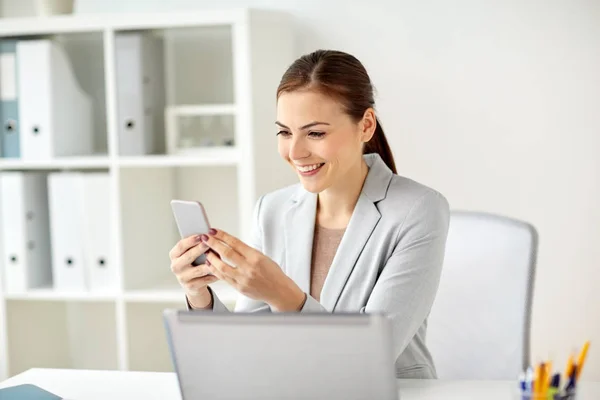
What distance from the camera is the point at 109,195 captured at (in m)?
2.78

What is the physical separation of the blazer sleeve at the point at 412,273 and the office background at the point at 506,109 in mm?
1021

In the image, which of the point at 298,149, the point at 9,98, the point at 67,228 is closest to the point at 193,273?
the point at 298,149

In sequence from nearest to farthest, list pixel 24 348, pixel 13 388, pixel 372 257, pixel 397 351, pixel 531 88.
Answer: pixel 13 388
pixel 397 351
pixel 372 257
pixel 531 88
pixel 24 348

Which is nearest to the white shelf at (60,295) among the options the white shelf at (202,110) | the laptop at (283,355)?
the white shelf at (202,110)

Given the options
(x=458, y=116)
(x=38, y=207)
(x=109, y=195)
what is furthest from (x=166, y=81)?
(x=458, y=116)

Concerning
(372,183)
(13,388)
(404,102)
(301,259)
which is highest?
(404,102)

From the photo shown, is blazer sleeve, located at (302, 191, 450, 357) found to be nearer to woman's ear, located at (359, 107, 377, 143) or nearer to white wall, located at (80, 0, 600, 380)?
woman's ear, located at (359, 107, 377, 143)

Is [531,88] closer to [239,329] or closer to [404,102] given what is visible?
[404,102]

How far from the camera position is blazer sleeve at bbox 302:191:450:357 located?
1.68 meters

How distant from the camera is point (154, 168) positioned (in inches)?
115

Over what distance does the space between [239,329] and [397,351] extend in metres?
0.63

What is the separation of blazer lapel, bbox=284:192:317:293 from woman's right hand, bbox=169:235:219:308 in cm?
23

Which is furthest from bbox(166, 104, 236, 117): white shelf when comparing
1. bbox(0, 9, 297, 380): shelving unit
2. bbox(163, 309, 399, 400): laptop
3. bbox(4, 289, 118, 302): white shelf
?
bbox(163, 309, 399, 400): laptop

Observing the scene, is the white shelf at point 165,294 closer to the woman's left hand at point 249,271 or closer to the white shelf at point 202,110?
the white shelf at point 202,110
